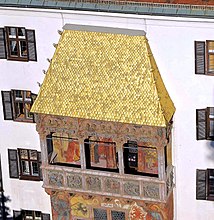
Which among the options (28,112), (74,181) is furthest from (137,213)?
(28,112)

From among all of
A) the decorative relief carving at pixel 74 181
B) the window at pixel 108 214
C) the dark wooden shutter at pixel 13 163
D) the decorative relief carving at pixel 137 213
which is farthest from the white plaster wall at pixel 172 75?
the decorative relief carving at pixel 74 181

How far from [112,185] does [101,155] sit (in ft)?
5.50

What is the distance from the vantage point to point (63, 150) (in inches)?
2076

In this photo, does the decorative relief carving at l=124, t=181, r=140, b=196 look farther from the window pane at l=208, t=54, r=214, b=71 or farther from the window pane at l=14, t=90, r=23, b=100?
the window pane at l=14, t=90, r=23, b=100

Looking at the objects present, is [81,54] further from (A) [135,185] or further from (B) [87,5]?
(A) [135,185]

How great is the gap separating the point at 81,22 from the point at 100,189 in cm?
706

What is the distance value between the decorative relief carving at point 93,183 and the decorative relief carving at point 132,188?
1.24m

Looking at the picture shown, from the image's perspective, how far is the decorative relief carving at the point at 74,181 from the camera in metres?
51.6

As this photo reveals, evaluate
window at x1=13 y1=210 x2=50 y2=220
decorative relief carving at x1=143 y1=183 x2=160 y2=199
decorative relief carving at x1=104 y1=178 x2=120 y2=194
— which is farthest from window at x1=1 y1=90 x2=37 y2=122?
decorative relief carving at x1=143 y1=183 x2=160 y2=199

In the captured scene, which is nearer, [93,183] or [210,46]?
[210,46]

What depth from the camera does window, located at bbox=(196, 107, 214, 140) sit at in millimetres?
50094

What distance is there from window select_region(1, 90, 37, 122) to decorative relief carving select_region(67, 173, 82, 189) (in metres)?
3.25

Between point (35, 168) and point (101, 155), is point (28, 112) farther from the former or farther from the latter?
point (101, 155)

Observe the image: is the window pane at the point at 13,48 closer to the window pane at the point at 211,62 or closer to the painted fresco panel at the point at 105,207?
the painted fresco panel at the point at 105,207
